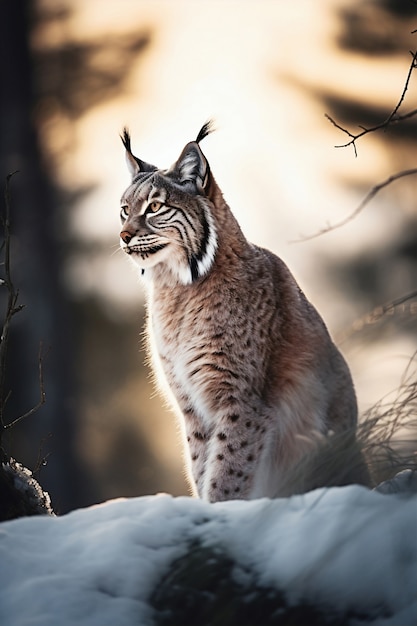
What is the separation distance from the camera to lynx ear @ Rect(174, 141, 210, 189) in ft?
16.0

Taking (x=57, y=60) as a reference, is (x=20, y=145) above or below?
below

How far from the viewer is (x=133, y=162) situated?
5277 millimetres

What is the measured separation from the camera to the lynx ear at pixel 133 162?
5266 millimetres

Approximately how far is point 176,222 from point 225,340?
0.60 meters

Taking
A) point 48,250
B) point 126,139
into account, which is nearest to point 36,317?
point 48,250

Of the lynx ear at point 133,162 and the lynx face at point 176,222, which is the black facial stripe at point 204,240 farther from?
the lynx ear at point 133,162

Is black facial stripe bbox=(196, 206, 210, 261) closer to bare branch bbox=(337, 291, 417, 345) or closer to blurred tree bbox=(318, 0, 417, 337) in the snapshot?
bare branch bbox=(337, 291, 417, 345)

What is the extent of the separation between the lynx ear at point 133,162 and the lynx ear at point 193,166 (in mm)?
333

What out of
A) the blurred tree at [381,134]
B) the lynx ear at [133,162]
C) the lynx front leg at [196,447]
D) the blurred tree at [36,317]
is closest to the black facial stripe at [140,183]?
the lynx ear at [133,162]

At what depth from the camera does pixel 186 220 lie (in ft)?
16.3

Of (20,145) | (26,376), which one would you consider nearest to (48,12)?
(20,145)

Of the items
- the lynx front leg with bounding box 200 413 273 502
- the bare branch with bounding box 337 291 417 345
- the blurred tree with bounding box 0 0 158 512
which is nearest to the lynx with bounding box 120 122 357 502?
the lynx front leg with bounding box 200 413 273 502

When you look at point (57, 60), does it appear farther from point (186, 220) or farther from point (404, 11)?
point (186, 220)

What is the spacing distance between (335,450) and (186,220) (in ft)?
7.82
